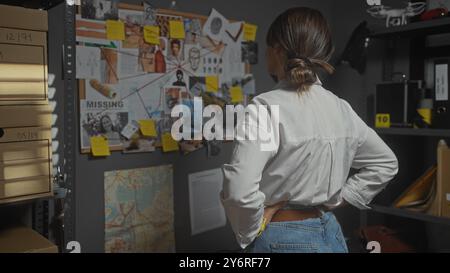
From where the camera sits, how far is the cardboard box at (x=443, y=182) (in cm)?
185

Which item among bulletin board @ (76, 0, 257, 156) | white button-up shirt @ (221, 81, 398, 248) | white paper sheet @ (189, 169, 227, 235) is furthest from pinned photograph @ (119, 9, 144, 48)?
white button-up shirt @ (221, 81, 398, 248)

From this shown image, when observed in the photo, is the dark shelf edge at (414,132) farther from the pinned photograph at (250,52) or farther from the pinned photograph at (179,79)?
the pinned photograph at (179,79)

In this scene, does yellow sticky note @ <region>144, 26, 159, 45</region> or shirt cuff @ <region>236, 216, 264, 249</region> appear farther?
yellow sticky note @ <region>144, 26, 159, 45</region>

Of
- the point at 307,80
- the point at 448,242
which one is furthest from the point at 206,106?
the point at 448,242

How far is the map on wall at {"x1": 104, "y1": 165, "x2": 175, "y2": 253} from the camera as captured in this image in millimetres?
1730

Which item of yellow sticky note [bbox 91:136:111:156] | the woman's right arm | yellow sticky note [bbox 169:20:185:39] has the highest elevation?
yellow sticky note [bbox 169:20:185:39]

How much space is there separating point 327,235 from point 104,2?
117 centimetres

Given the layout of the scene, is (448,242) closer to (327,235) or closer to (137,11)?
(327,235)

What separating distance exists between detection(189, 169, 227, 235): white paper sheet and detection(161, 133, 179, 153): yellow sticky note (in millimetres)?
164

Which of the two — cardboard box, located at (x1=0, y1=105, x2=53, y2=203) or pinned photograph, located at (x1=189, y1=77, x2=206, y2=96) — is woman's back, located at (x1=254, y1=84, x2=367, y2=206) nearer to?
cardboard box, located at (x1=0, y1=105, x2=53, y2=203)

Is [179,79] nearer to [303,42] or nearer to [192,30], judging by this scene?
[192,30]

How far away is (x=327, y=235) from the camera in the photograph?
4.17ft

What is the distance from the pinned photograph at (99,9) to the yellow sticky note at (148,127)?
424 mm

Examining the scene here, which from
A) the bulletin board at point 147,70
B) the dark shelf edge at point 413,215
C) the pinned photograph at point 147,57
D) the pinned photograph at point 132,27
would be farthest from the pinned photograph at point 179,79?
the dark shelf edge at point 413,215
